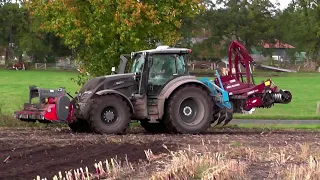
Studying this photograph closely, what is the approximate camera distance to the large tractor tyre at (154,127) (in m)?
17.2

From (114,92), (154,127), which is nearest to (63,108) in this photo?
(114,92)

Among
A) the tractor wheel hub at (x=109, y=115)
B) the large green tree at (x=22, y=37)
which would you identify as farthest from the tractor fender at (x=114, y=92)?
the large green tree at (x=22, y=37)

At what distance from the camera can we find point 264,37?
9081 centimetres

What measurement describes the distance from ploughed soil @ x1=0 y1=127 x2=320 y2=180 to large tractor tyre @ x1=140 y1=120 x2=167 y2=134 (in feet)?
5.14

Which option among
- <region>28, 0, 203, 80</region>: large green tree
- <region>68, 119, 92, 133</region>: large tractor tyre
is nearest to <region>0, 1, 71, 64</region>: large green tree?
<region>28, 0, 203, 80</region>: large green tree

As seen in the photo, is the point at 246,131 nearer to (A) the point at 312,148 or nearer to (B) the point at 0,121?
(A) the point at 312,148

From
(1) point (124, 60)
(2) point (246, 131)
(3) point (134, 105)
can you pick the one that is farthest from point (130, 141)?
(2) point (246, 131)

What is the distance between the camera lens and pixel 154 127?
57.8 feet

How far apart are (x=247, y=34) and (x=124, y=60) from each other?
73029 mm

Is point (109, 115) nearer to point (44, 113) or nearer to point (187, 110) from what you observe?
point (44, 113)

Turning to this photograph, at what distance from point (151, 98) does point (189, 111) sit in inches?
42.7

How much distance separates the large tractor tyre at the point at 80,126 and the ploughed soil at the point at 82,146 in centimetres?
23

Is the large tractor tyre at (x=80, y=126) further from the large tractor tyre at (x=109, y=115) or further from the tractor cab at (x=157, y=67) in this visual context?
the tractor cab at (x=157, y=67)

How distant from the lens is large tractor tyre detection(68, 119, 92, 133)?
16828 millimetres
